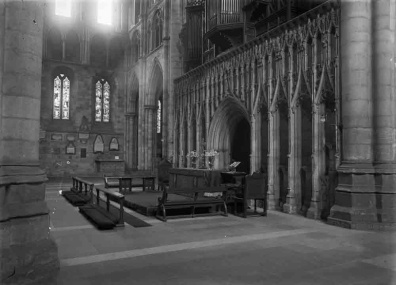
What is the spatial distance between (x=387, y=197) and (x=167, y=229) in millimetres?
4568

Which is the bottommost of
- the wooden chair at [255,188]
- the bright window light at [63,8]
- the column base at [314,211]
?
the column base at [314,211]

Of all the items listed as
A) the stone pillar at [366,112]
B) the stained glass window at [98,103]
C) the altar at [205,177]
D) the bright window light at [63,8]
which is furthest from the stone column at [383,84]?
the bright window light at [63,8]

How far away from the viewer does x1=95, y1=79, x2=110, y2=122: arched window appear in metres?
28.3

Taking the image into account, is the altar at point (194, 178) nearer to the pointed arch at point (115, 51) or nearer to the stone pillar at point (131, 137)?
the stone pillar at point (131, 137)

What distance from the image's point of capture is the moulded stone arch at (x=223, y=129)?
1442 centimetres

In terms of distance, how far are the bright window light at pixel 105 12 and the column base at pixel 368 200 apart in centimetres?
2460

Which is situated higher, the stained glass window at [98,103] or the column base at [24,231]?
the stained glass window at [98,103]

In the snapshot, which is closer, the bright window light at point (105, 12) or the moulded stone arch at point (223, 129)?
the moulded stone arch at point (223, 129)

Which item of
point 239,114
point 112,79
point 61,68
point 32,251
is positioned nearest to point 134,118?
point 112,79

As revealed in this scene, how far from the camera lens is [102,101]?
28438 mm

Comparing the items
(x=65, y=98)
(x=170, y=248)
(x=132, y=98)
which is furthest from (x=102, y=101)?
(x=170, y=248)

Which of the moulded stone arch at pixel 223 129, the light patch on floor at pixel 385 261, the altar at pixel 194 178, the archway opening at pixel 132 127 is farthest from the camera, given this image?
the archway opening at pixel 132 127

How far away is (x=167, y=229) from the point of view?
7727 mm

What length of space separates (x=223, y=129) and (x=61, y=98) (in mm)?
16458
